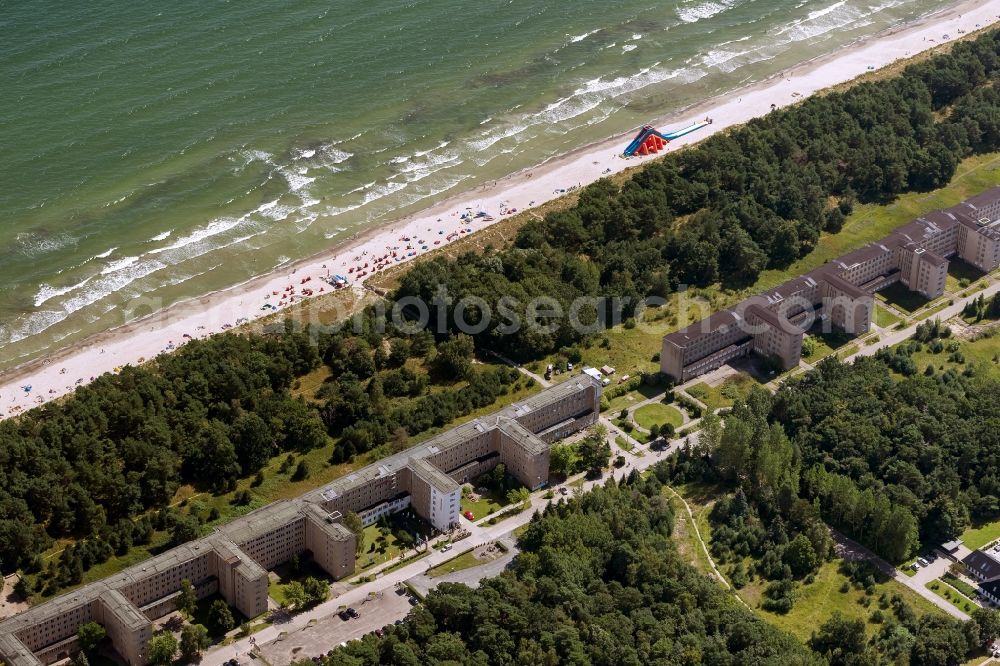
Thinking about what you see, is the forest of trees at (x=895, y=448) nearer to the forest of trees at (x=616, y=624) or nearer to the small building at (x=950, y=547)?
the small building at (x=950, y=547)

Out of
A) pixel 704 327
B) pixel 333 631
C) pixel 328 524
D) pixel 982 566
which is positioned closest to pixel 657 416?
pixel 704 327

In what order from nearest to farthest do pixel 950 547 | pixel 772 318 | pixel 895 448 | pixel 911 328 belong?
1. pixel 950 547
2. pixel 895 448
3. pixel 772 318
4. pixel 911 328

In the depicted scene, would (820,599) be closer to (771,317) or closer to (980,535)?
(980,535)

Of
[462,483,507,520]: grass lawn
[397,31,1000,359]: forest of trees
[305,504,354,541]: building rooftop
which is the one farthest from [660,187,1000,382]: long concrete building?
[305,504,354,541]: building rooftop

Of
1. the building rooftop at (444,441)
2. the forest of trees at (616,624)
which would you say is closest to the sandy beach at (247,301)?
the building rooftop at (444,441)

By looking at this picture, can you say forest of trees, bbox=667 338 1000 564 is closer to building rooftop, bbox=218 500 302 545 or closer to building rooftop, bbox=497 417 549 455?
building rooftop, bbox=497 417 549 455

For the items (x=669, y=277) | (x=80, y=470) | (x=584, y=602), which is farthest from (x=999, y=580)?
(x=80, y=470)
